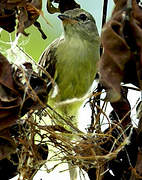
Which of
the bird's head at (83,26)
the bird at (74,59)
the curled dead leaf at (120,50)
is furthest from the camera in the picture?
the bird's head at (83,26)

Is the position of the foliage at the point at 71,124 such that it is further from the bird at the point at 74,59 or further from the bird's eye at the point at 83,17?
the bird's eye at the point at 83,17

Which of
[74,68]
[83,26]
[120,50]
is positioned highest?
[120,50]

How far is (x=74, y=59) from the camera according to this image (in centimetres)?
211

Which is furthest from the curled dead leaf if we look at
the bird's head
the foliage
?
the bird's head

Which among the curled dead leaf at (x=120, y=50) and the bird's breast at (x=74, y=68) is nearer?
the curled dead leaf at (x=120, y=50)

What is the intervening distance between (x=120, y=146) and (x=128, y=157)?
0.31ft

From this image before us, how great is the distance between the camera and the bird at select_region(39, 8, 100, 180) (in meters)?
1.96

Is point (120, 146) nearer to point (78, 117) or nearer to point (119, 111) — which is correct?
point (119, 111)

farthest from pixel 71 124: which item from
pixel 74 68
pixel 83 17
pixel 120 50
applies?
pixel 83 17

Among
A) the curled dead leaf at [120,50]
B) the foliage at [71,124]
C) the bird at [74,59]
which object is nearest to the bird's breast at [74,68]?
the bird at [74,59]

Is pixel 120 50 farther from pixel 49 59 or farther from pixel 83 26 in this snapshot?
pixel 83 26

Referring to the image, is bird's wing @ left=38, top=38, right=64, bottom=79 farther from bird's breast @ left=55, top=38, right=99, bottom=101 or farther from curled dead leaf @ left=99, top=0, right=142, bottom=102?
curled dead leaf @ left=99, top=0, right=142, bottom=102

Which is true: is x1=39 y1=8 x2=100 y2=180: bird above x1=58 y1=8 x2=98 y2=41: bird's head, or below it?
below

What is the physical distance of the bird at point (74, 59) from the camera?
1.96 metres
